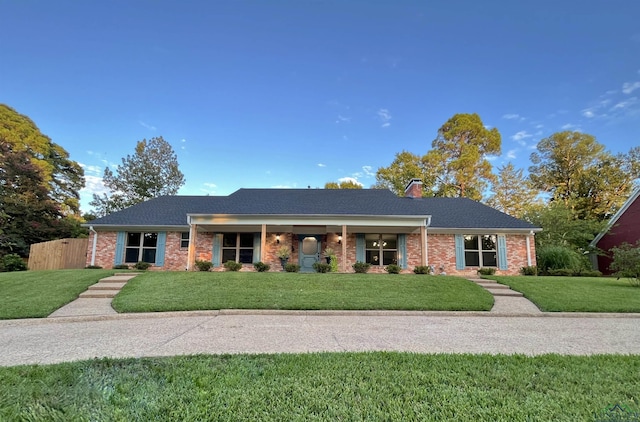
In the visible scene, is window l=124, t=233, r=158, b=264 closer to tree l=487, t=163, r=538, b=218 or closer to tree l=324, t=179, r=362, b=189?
tree l=324, t=179, r=362, b=189

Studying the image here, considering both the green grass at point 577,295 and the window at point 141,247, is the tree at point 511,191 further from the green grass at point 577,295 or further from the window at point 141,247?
the window at point 141,247

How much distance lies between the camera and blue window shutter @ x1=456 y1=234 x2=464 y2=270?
579 inches

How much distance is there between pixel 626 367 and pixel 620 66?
18.1 metres

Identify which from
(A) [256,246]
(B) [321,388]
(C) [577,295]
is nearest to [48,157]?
(A) [256,246]

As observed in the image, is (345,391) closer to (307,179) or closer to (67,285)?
(67,285)

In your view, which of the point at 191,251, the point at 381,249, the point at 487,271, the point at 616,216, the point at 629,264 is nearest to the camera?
the point at 629,264

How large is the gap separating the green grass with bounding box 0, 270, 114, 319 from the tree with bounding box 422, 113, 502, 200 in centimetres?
2559

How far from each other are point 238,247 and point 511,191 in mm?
23937

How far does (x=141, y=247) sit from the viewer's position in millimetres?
15297

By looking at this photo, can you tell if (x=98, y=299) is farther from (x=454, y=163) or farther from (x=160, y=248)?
(x=454, y=163)

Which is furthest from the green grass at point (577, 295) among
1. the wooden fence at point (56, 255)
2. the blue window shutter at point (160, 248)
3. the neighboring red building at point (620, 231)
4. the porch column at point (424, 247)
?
the wooden fence at point (56, 255)

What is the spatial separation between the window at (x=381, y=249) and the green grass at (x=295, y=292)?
4.25m

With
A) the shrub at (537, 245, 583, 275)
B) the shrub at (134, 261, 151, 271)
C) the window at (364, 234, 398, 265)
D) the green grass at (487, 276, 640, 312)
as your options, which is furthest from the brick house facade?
the green grass at (487, 276, 640, 312)

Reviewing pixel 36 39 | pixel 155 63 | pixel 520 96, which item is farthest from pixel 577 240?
pixel 36 39
